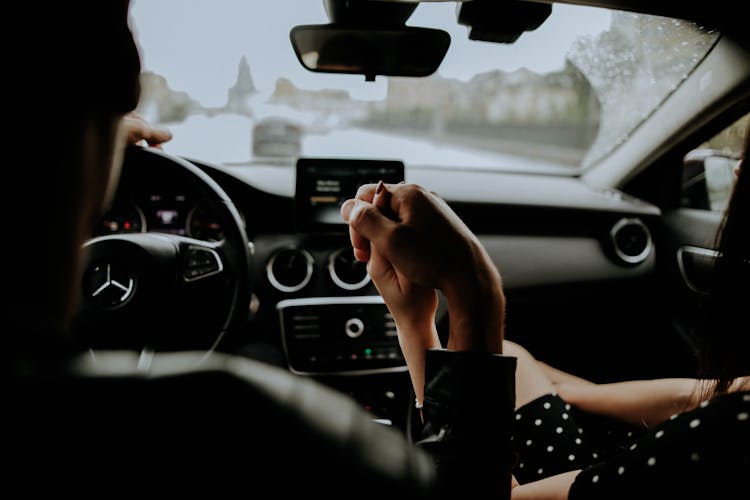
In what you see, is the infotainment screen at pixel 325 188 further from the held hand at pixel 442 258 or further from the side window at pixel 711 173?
the side window at pixel 711 173

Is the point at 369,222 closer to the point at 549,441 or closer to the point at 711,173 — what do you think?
the point at 549,441

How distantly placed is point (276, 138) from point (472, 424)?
7.91 ft

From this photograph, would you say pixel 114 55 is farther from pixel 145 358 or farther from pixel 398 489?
pixel 145 358

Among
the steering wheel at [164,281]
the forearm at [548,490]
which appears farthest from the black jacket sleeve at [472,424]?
the steering wheel at [164,281]

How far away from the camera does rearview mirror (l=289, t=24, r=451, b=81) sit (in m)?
1.88

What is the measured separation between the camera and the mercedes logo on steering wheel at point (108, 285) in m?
1.71

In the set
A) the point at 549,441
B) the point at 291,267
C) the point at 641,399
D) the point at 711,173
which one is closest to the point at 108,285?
the point at 291,267

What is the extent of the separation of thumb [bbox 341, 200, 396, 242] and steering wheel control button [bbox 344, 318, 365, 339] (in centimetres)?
130

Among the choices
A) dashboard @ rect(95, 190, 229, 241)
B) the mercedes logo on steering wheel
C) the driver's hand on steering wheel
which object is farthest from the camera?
dashboard @ rect(95, 190, 229, 241)

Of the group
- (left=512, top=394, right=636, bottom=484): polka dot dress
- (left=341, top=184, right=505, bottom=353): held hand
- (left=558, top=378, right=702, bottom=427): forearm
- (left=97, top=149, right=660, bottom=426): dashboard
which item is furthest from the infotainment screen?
(left=341, top=184, right=505, bottom=353): held hand

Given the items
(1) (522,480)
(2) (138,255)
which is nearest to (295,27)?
(2) (138,255)

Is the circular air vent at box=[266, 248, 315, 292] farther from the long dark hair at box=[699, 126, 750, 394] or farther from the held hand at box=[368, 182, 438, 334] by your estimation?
the long dark hair at box=[699, 126, 750, 394]

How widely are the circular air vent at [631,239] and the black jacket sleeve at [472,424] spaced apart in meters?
2.18

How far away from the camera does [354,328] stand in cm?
248
